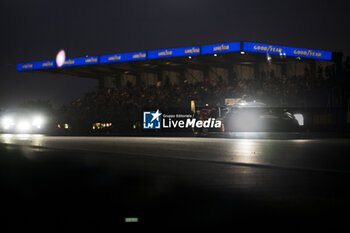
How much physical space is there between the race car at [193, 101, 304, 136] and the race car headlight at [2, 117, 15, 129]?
828 inches

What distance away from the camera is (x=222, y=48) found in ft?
119

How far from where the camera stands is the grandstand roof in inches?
1441

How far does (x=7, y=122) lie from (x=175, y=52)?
16.6m

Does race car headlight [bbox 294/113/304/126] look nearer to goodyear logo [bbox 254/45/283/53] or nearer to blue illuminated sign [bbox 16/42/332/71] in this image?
blue illuminated sign [bbox 16/42/332/71]

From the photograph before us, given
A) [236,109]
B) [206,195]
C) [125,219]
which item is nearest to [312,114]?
[236,109]

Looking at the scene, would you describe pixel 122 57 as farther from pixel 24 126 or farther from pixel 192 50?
pixel 24 126

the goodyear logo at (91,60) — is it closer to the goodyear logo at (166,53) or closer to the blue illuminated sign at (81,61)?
the blue illuminated sign at (81,61)

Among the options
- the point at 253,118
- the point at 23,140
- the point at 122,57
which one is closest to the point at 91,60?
the point at 122,57

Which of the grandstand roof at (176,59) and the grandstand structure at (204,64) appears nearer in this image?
the grandstand roof at (176,59)

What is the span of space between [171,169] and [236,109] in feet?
44.1

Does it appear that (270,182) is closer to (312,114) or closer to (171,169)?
(171,169)

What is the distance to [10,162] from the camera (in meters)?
12.5

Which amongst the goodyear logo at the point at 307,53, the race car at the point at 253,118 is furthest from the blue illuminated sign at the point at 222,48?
the race car at the point at 253,118

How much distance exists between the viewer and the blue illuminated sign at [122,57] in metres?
43.0
